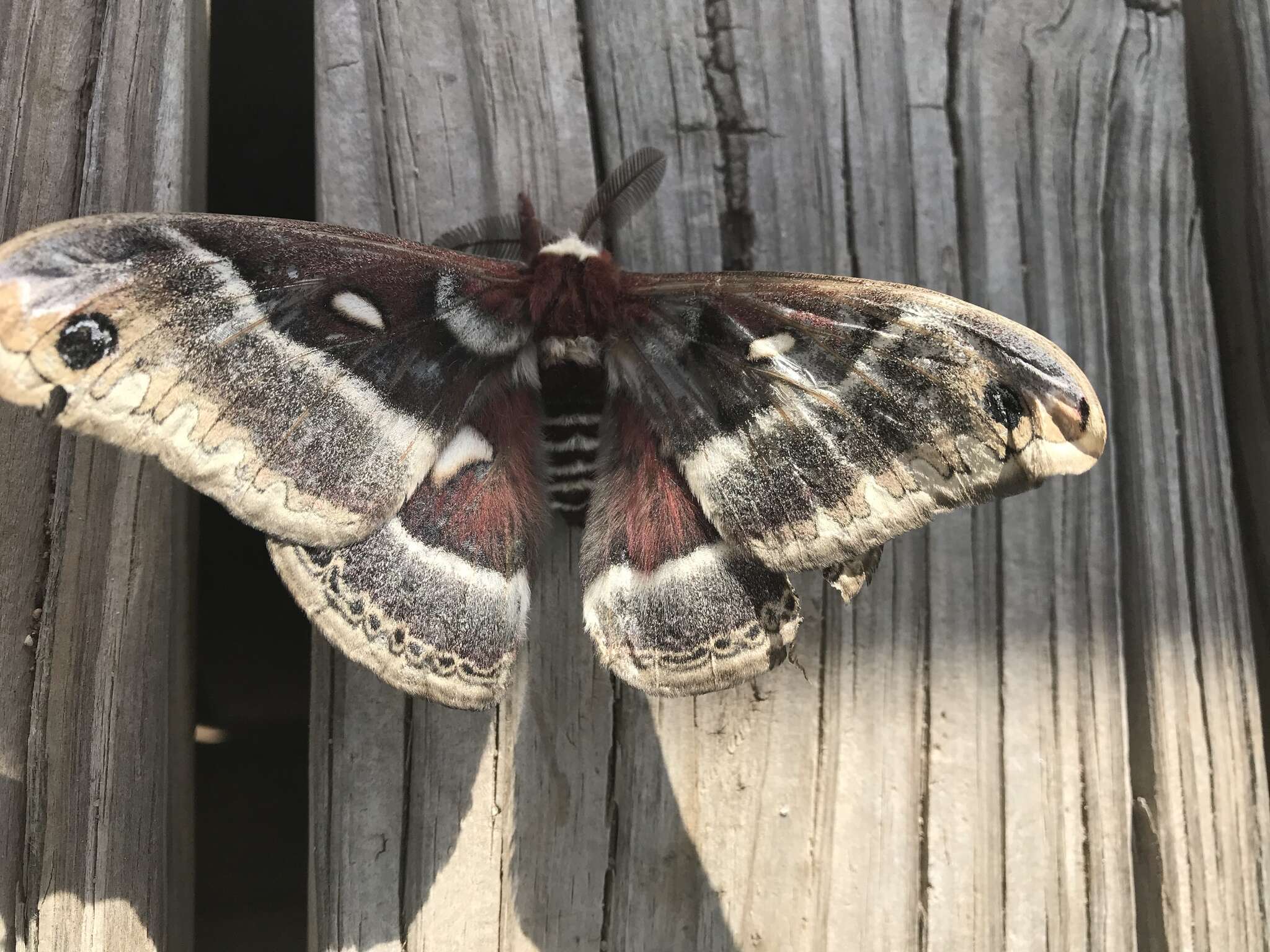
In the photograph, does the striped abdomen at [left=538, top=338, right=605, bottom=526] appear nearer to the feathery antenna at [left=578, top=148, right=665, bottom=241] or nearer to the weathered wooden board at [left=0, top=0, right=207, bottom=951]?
the feathery antenna at [left=578, top=148, right=665, bottom=241]

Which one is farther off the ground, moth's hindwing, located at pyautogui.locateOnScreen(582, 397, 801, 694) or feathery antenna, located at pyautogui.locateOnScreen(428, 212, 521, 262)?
feathery antenna, located at pyautogui.locateOnScreen(428, 212, 521, 262)

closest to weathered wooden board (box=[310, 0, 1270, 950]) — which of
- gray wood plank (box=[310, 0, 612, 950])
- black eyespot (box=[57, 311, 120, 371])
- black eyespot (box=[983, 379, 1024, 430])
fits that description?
gray wood plank (box=[310, 0, 612, 950])

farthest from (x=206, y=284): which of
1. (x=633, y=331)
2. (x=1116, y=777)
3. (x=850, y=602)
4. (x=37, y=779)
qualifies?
(x=1116, y=777)

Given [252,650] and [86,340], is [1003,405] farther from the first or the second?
[252,650]

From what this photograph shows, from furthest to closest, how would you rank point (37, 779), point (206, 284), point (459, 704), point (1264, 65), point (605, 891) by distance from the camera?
point (1264, 65), point (605, 891), point (37, 779), point (459, 704), point (206, 284)

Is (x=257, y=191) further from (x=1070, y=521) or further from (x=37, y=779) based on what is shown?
(x=1070, y=521)

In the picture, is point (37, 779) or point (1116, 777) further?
point (1116, 777)
